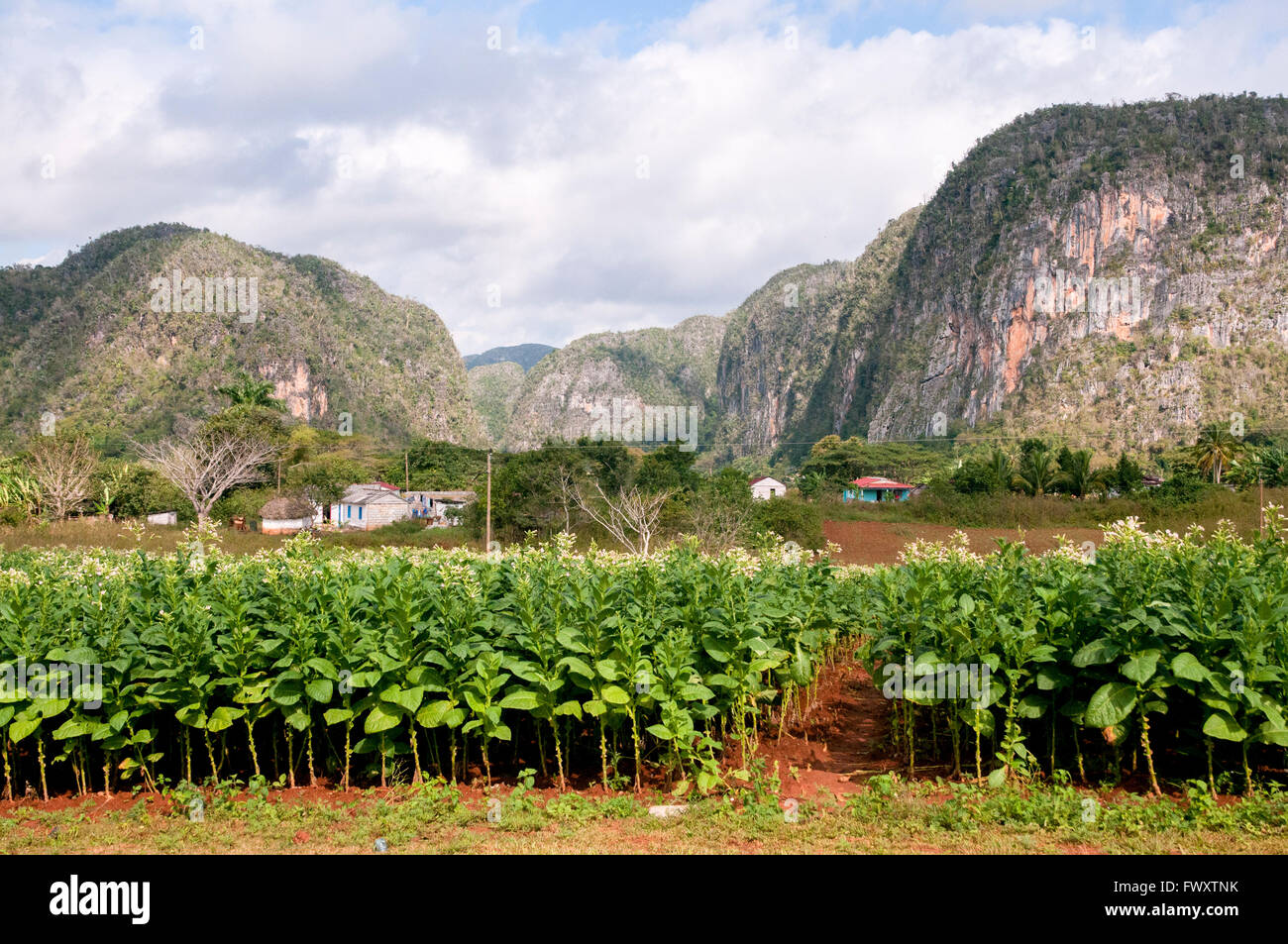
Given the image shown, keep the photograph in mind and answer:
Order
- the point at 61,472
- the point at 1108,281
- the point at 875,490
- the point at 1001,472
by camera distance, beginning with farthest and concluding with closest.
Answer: the point at 1108,281, the point at 875,490, the point at 1001,472, the point at 61,472

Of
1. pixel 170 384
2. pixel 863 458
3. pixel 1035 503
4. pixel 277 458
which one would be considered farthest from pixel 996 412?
pixel 170 384

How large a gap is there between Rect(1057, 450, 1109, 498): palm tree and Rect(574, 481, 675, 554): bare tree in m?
32.4

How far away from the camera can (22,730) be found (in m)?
5.62

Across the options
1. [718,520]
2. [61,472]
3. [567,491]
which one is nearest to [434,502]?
[567,491]

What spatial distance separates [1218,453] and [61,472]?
69.3m

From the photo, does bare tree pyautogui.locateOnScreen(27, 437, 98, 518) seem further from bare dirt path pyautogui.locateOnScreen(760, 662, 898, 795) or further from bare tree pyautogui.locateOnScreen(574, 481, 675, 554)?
bare dirt path pyautogui.locateOnScreen(760, 662, 898, 795)

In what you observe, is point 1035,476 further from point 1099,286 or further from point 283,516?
point 1099,286

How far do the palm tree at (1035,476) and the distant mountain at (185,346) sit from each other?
8233cm

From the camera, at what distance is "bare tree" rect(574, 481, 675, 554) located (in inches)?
1528

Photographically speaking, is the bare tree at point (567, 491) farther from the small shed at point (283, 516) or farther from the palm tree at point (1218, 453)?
the palm tree at point (1218, 453)

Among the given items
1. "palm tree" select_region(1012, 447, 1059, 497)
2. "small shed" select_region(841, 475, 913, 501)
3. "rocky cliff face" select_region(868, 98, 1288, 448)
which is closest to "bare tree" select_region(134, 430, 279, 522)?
"small shed" select_region(841, 475, 913, 501)

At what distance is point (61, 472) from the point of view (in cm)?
4447

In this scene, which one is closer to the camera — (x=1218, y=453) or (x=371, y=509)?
(x=371, y=509)

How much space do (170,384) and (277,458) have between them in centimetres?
5964
